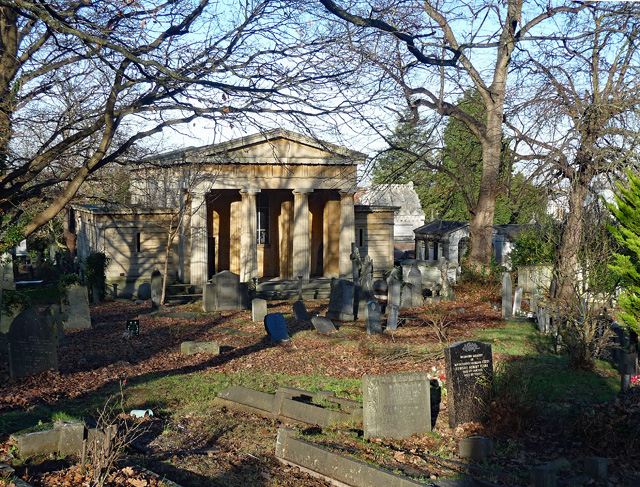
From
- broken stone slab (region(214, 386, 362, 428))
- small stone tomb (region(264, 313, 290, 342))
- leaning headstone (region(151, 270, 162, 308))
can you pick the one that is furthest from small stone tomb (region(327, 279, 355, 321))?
broken stone slab (region(214, 386, 362, 428))

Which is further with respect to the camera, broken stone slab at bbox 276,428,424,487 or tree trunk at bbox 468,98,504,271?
tree trunk at bbox 468,98,504,271

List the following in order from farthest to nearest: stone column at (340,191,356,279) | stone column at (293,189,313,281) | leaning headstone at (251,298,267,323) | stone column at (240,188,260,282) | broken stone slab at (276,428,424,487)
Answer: stone column at (340,191,356,279)
stone column at (293,189,313,281)
stone column at (240,188,260,282)
leaning headstone at (251,298,267,323)
broken stone slab at (276,428,424,487)

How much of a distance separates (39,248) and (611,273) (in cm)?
3771

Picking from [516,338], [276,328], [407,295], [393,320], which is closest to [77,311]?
[276,328]

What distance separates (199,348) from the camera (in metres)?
13.5

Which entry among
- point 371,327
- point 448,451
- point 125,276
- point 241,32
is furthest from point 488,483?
point 125,276

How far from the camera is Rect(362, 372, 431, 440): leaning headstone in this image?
782 cm

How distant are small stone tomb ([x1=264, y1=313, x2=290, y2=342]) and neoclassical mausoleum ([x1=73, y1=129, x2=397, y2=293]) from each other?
10324 mm

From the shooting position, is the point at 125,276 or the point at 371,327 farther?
the point at 125,276

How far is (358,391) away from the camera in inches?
402

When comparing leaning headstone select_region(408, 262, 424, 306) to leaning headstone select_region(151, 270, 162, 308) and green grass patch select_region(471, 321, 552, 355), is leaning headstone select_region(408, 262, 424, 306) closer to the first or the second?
green grass patch select_region(471, 321, 552, 355)

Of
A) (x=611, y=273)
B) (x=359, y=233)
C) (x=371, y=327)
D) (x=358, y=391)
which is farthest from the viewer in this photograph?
(x=359, y=233)

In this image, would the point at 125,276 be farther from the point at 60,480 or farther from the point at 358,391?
the point at 60,480

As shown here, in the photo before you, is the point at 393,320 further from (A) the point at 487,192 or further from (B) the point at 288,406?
(A) the point at 487,192
